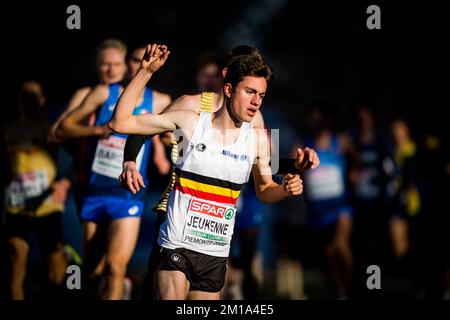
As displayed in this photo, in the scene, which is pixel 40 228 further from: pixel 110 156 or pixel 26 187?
pixel 110 156

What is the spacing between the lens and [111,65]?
8.50m

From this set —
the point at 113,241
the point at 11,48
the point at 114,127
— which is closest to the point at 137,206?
the point at 113,241

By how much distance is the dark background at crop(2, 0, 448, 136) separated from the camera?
15.2 m

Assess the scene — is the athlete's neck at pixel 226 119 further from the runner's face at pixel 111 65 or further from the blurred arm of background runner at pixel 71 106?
the blurred arm of background runner at pixel 71 106

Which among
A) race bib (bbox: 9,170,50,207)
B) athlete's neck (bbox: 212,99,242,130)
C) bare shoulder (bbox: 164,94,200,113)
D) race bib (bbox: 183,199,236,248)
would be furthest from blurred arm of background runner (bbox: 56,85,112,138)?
race bib (bbox: 183,199,236,248)

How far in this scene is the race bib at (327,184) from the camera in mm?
11102

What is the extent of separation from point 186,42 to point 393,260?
205 inches

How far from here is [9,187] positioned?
9.56 meters

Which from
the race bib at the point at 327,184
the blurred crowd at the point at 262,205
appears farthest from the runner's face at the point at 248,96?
the race bib at the point at 327,184

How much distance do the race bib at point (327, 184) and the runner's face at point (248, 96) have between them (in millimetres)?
5214

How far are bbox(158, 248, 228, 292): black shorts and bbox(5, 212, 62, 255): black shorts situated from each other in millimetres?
3541

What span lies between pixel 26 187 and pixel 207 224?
3.80 metres

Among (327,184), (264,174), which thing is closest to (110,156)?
(264,174)

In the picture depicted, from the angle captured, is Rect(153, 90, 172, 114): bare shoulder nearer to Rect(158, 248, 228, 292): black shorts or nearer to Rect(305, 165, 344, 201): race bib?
Rect(158, 248, 228, 292): black shorts
